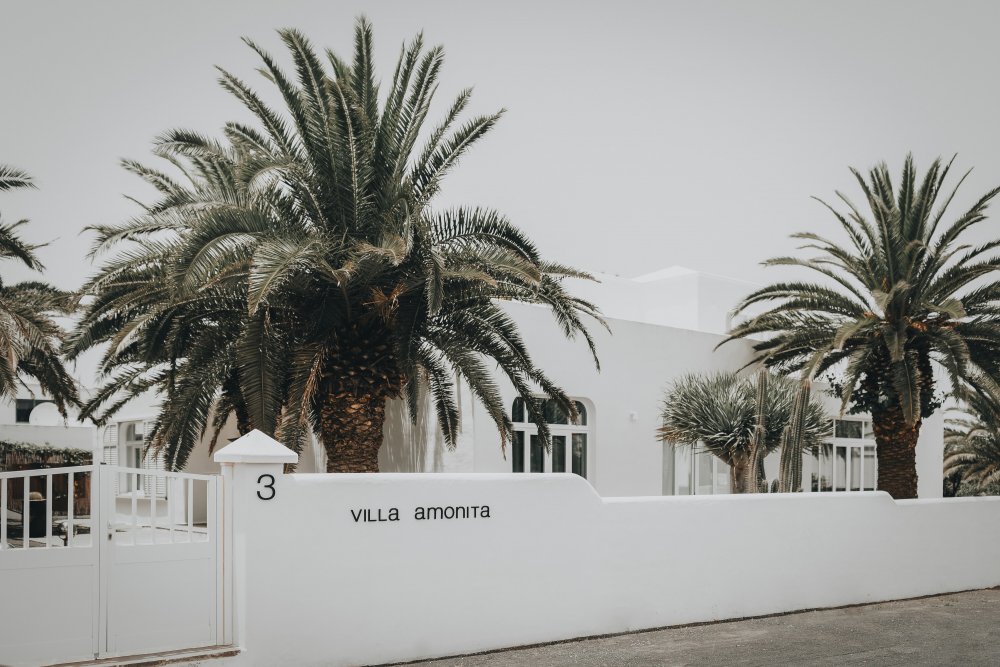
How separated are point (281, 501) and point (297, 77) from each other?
6122 millimetres

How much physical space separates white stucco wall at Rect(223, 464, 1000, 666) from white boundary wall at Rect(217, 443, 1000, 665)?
2 cm

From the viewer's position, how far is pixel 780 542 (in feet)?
43.4

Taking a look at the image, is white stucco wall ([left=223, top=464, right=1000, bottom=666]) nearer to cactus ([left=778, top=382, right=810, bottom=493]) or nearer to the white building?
cactus ([left=778, top=382, right=810, bottom=493])

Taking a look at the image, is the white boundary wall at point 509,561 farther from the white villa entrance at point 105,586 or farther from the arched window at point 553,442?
the arched window at point 553,442

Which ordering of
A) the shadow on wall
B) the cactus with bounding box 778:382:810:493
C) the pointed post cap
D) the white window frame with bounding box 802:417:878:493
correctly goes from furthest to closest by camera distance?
the white window frame with bounding box 802:417:878:493 → the cactus with bounding box 778:382:810:493 → the shadow on wall → the pointed post cap

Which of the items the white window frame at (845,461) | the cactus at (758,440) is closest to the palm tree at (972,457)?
the white window frame at (845,461)

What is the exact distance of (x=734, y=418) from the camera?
58.9 feet

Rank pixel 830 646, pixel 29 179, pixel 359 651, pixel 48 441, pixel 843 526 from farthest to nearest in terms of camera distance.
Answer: pixel 48 441 → pixel 29 179 → pixel 843 526 → pixel 830 646 → pixel 359 651

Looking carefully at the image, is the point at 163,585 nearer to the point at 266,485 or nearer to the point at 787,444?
the point at 266,485

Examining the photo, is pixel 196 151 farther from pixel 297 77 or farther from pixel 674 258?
pixel 674 258

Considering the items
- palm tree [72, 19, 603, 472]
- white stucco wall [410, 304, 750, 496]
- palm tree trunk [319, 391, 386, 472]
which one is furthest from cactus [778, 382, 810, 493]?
palm tree trunk [319, 391, 386, 472]

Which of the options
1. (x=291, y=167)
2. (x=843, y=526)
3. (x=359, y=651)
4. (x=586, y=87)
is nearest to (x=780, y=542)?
(x=843, y=526)

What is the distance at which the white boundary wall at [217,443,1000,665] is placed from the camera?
29.5 ft

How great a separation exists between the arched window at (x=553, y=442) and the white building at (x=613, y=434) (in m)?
0.02
